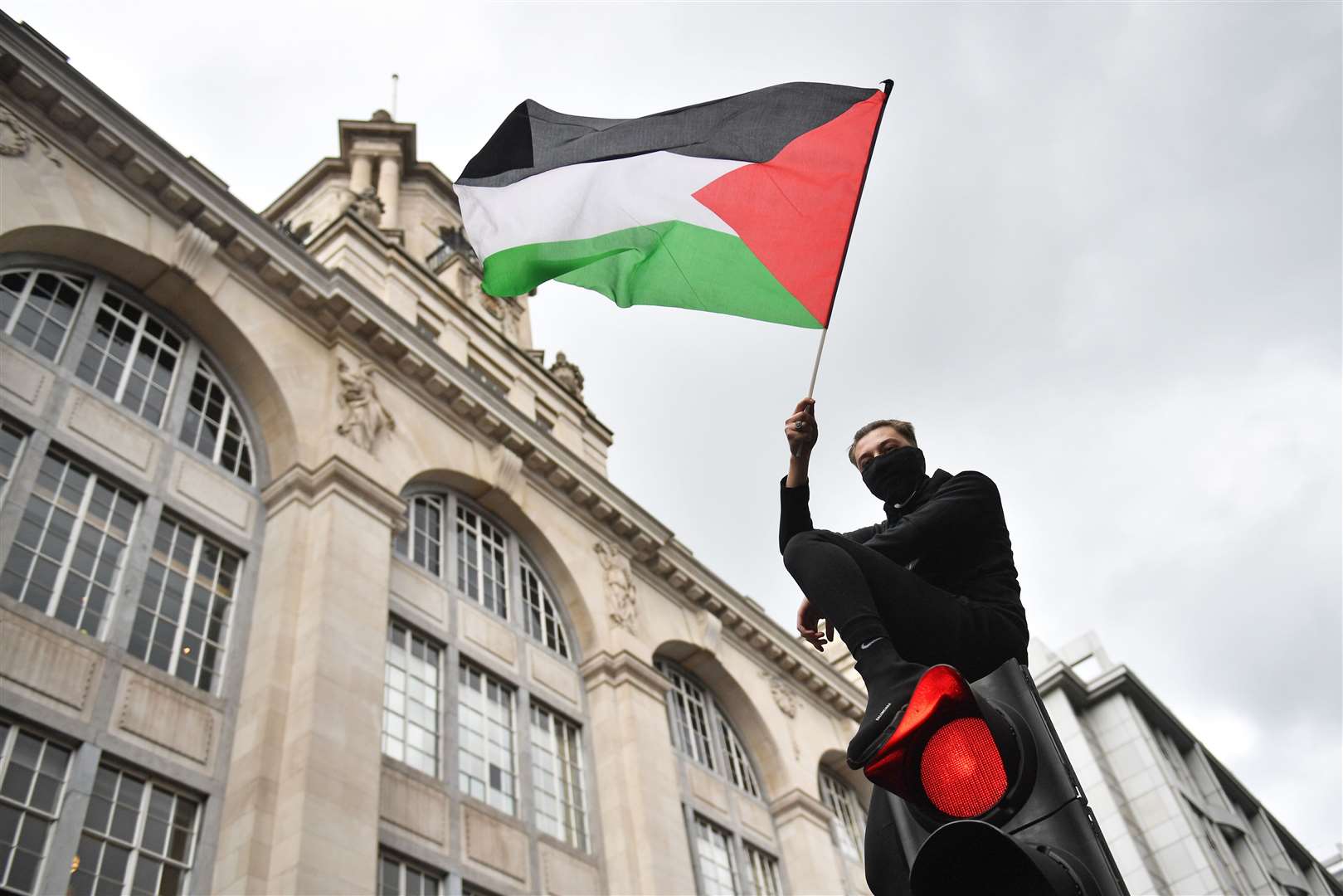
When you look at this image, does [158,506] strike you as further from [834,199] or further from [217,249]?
[834,199]

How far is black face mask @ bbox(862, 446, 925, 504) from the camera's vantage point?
382cm

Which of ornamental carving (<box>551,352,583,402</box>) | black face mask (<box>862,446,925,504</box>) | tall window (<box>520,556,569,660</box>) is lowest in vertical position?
black face mask (<box>862,446,925,504</box>)

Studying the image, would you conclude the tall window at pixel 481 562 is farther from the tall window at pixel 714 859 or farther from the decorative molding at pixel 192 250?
the decorative molding at pixel 192 250

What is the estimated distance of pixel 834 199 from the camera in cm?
647

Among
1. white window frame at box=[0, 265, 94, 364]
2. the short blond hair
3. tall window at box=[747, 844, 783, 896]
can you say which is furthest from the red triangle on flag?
tall window at box=[747, 844, 783, 896]

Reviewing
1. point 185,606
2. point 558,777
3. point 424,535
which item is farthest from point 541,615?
point 185,606

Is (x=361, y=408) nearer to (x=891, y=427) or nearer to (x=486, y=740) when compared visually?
(x=486, y=740)

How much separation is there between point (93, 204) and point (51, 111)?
1.62 metres

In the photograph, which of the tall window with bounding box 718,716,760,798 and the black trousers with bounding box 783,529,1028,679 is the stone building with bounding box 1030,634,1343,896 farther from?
the black trousers with bounding box 783,529,1028,679

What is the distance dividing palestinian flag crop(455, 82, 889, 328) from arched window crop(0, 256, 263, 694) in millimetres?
8666

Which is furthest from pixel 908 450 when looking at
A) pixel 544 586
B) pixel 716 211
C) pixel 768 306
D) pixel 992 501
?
pixel 544 586

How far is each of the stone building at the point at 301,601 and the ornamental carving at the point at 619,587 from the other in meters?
0.10

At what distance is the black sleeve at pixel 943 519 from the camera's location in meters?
3.33

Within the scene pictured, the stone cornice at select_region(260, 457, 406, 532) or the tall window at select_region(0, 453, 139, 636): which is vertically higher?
the stone cornice at select_region(260, 457, 406, 532)
